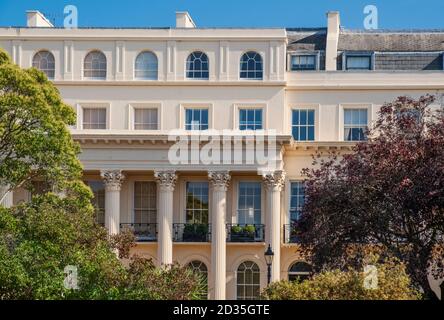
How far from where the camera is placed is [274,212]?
208 ft

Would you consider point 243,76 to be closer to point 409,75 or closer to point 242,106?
point 242,106

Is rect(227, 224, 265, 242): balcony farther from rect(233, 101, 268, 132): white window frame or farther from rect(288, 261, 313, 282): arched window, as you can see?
rect(233, 101, 268, 132): white window frame

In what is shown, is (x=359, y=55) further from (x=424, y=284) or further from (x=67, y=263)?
(x=67, y=263)

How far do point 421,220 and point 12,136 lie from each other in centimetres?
1458

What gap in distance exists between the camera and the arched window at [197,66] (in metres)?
65.3

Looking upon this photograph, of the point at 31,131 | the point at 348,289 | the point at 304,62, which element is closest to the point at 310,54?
the point at 304,62

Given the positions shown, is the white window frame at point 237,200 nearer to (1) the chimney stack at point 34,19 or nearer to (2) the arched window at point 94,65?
(2) the arched window at point 94,65

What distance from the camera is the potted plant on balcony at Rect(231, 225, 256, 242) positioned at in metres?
64.5

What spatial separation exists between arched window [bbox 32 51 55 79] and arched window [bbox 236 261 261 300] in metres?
13.1

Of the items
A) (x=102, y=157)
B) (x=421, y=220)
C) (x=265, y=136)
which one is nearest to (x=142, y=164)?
(x=102, y=157)

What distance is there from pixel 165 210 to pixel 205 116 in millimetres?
5073

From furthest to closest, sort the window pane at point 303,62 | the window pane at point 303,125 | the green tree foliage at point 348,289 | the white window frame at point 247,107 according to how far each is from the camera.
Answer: the window pane at point 303,62 < the window pane at point 303,125 < the white window frame at point 247,107 < the green tree foliage at point 348,289

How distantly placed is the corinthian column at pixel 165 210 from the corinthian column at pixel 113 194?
185cm

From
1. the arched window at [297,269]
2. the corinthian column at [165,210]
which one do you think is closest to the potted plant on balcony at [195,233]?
the corinthian column at [165,210]
